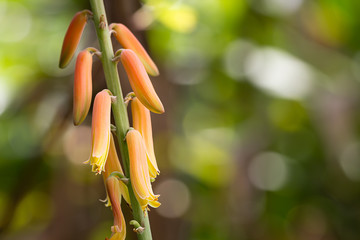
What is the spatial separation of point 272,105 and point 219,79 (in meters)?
0.29

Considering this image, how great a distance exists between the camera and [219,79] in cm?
224

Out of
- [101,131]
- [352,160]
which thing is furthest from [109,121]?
[352,160]

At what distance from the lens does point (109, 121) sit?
2.35ft

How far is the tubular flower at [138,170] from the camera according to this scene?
0.65 m

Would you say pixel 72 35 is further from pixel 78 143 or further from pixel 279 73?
pixel 279 73

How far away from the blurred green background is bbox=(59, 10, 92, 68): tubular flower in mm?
799

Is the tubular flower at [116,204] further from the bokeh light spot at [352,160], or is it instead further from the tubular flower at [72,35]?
the bokeh light spot at [352,160]

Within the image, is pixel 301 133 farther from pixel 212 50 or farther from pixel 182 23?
pixel 182 23

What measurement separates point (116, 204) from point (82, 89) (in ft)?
0.63

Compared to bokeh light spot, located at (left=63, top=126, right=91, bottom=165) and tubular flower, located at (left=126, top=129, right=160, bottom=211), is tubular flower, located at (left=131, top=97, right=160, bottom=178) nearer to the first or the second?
tubular flower, located at (left=126, top=129, right=160, bottom=211)

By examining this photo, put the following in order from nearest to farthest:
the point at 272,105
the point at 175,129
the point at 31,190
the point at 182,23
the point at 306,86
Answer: the point at 182,23 → the point at 31,190 → the point at 175,129 → the point at 306,86 → the point at 272,105

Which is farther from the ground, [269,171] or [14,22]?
[14,22]

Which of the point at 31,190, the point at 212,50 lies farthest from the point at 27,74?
the point at 212,50

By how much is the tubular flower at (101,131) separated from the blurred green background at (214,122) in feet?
2.87
